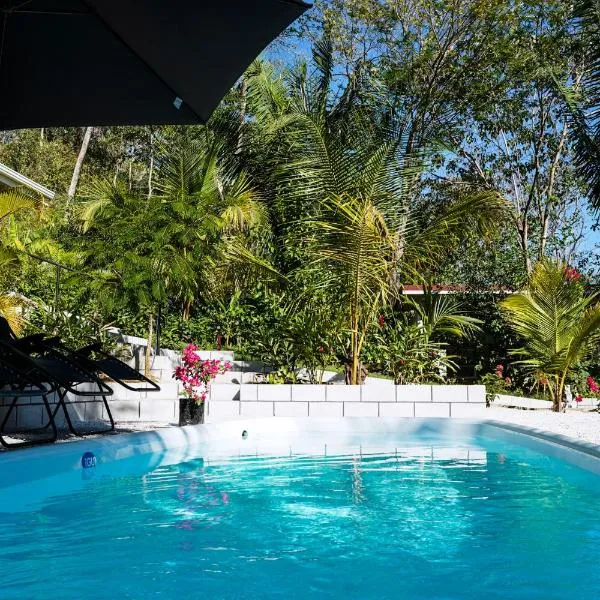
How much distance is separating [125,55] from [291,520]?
Result: 11.7 ft

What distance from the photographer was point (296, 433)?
9203 mm

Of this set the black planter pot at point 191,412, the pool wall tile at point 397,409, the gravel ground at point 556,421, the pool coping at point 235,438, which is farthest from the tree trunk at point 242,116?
the black planter pot at point 191,412

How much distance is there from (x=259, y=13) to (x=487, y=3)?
11.8 m

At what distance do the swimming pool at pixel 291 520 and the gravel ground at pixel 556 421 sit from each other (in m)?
0.46

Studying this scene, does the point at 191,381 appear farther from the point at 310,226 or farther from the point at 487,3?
the point at 487,3

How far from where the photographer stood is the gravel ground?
811 cm

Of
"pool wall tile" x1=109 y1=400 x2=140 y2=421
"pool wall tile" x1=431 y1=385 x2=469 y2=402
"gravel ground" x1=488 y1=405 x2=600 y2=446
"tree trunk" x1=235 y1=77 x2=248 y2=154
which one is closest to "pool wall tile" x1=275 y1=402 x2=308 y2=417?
"pool wall tile" x1=431 y1=385 x2=469 y2=402

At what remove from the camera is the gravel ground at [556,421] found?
319 inches

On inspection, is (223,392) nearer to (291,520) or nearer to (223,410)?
(223,410)

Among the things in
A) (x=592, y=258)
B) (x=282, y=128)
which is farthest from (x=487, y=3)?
(x=592, y=258)

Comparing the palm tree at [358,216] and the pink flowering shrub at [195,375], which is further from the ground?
the palm tree at [358,216]

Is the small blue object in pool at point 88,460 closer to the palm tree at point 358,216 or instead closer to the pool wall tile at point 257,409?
the pool wall tile at point 257,409

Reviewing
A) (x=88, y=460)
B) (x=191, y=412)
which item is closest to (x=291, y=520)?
(x=88, y=460)

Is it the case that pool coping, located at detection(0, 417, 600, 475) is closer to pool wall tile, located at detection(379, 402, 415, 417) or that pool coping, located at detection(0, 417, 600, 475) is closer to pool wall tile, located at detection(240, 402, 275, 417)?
pool wall tile, located at detection(379, 402, 415, 417)
